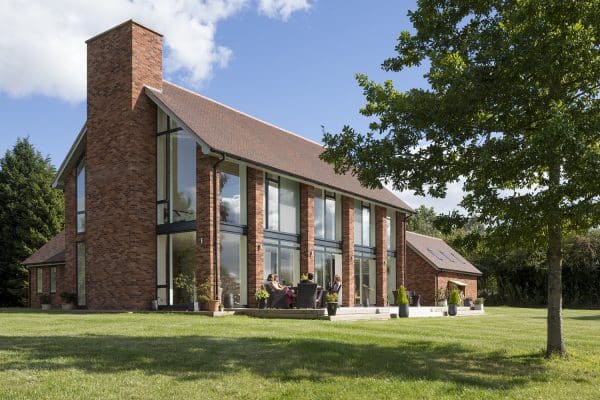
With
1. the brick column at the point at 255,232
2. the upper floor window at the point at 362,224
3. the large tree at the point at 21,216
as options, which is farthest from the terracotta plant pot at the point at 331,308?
the large tree at the point at 21,216

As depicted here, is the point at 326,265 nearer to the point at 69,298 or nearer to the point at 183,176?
the point at 183,176

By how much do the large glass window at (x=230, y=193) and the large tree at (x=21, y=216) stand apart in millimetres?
21518

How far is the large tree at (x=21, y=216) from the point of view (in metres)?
38.6

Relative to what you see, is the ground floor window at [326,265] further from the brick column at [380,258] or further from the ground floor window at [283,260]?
the brick column at [380,258]

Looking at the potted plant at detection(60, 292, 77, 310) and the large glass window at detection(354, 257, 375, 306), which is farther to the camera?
the large glass window at detection(354, 257, 375, 306)

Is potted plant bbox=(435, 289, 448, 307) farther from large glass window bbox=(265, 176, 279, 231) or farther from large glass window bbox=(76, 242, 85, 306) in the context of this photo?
large glass window bbox=(76, 242, 85, 306)

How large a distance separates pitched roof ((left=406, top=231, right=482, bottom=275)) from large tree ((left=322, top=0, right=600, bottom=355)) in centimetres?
2523

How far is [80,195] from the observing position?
84.6ft

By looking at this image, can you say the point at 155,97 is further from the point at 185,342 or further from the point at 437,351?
the point at 437,351

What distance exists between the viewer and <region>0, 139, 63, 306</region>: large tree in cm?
3862

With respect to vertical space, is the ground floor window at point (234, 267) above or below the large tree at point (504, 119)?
below

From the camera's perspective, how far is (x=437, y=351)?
38.2 ft

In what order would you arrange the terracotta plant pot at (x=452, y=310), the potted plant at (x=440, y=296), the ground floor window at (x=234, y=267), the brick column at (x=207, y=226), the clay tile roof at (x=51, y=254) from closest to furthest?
the brick column at (x=207, y=226) < the ground floor window at (x=234, y=267) < the terracotta plant pot at (x=452, y=310) < the clay tile roof at (x=51, y=254) < the potted plant at (x=440, y=296)

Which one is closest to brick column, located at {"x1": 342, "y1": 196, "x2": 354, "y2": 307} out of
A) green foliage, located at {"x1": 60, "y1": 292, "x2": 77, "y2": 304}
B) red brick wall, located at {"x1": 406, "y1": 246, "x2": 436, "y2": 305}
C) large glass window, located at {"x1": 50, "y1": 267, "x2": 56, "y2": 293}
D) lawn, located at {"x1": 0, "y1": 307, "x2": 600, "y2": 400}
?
red brick wall, located at {"x1": 406, "y1": 246, "x2": 436, "y2": 305}
